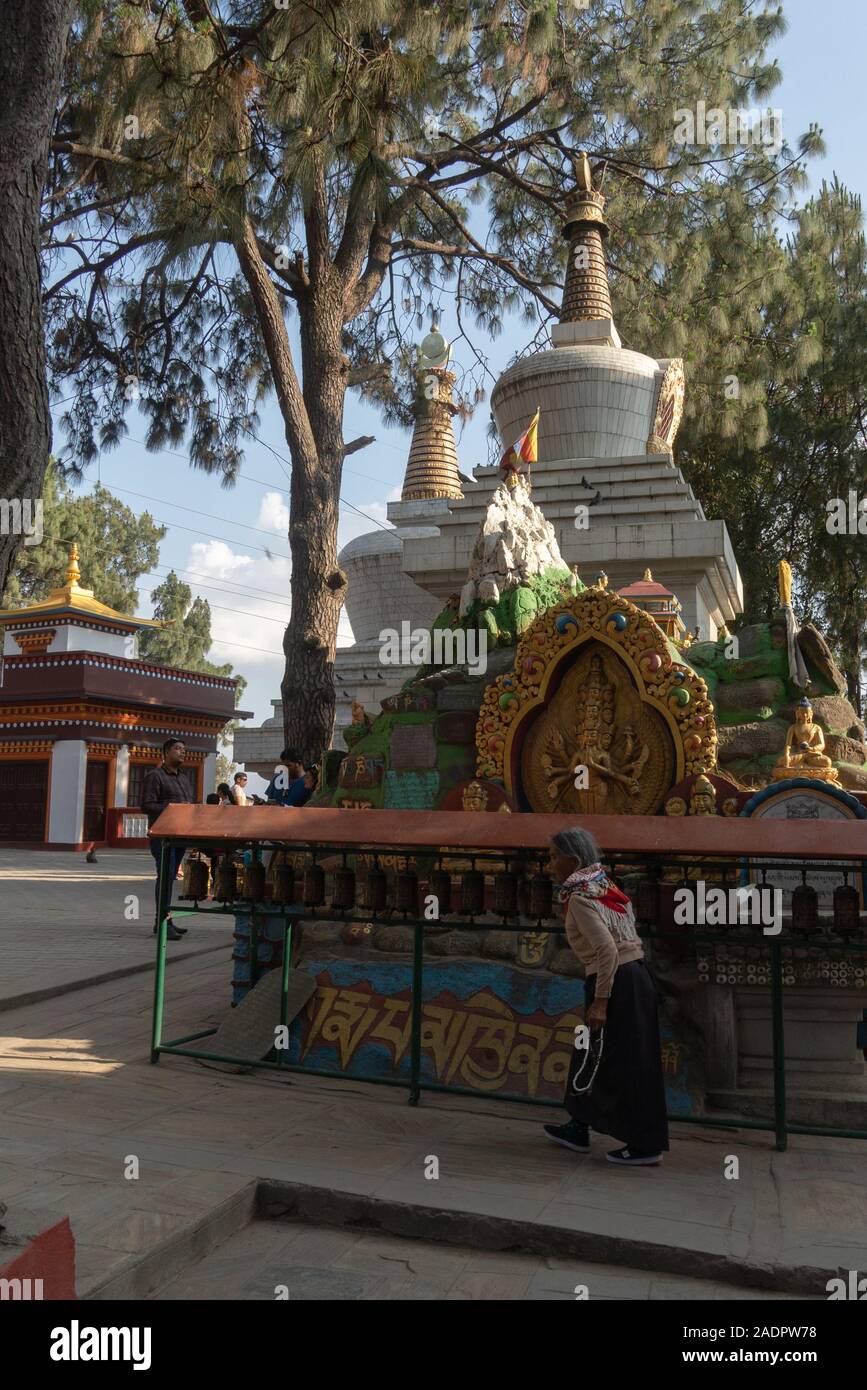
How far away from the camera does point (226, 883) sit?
5.66m

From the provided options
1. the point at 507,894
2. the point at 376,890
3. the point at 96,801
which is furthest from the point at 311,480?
the point at 96,801

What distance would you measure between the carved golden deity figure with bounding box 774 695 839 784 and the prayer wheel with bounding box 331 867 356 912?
7.36ft

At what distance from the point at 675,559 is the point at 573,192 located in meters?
6.72

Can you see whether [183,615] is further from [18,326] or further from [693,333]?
[18,326]

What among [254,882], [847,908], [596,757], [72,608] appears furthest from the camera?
[72,608]

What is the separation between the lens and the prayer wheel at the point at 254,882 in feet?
18.5

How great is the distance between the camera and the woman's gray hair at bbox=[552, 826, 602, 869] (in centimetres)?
432

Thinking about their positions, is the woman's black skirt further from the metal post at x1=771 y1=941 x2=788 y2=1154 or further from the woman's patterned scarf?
the metal post at x1=771 y1=941 x2=788 y2=1154

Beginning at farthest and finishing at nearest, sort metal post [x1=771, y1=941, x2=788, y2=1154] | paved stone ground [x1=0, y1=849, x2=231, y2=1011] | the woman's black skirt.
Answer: paved stone ground [x1=0, y1=849, x2=231, y2=1011] < metal post [x1=771, y1=941, x2=788, y2=1154] < the woman's black skirt

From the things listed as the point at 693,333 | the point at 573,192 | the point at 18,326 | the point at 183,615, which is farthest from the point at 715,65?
the point at 183,615

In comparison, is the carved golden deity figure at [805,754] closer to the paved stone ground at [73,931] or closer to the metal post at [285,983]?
the metal post at [285,983]

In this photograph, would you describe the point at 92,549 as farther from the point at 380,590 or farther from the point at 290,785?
the point at 290,785

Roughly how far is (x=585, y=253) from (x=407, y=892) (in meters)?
12.4

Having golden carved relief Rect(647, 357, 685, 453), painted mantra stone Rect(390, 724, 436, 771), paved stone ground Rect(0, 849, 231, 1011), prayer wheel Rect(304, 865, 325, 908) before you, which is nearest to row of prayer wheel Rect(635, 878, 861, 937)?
prayer wheel Rect(304, 865, 325, 908)
